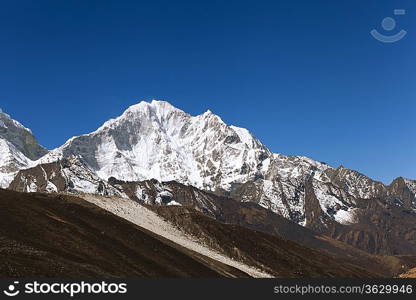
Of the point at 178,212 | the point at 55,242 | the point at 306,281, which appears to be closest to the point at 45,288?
the point at 306,281

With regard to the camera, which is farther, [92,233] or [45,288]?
[92,233]

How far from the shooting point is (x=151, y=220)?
167125 millimetres

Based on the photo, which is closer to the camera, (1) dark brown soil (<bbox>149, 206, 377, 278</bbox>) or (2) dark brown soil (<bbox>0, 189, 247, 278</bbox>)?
(2) dark brown soil (<bbox>0, 189, 247, 278</bbox>)

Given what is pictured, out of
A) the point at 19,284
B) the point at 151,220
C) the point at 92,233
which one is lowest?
the point at 19,284

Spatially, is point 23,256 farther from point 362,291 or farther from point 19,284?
point 362,291

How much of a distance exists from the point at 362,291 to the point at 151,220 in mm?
120299

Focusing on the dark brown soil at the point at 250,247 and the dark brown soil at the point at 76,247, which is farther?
the dark brown soil at the point at 250,247

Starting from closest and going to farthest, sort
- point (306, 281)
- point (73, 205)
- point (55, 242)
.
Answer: point (306, 281)
point (55, 242)
point (73, 205)

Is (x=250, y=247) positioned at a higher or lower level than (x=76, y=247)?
higher

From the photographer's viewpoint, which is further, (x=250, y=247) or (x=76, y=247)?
(x=250, y=247)

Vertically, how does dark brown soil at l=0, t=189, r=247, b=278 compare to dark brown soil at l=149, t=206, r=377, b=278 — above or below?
below

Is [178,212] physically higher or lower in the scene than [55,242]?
higher

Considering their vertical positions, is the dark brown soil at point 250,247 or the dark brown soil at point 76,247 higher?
the dark brown soil at point 250,247

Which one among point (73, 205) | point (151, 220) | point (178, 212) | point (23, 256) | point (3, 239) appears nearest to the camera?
point (23, 256)
